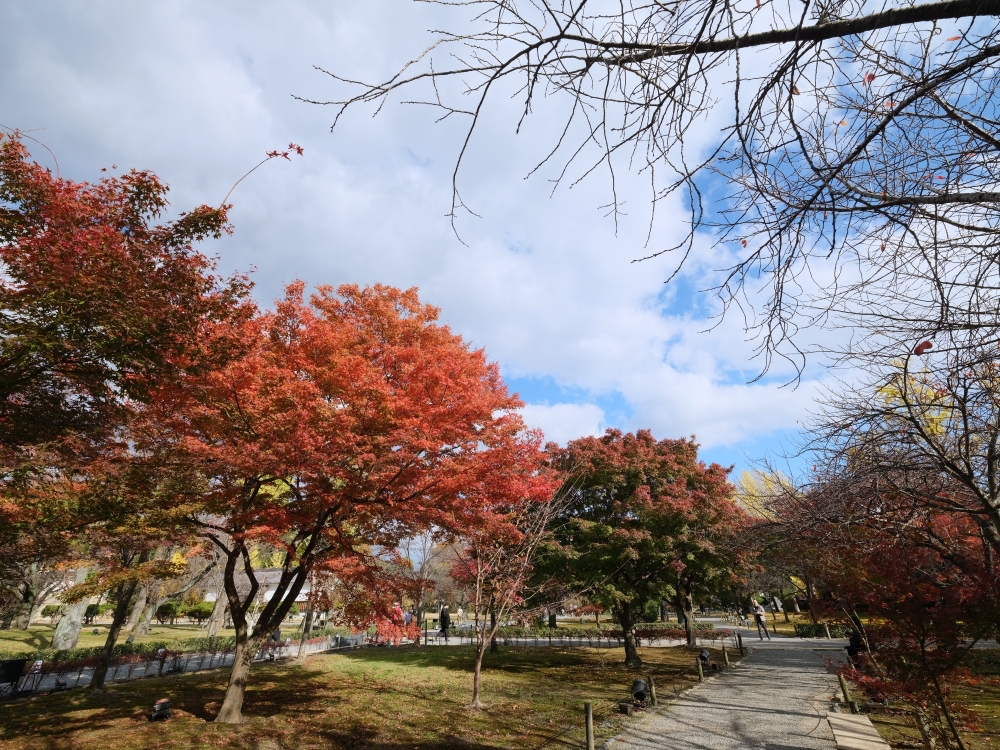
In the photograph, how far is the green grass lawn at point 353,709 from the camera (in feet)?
28.1

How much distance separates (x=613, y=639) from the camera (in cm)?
2878

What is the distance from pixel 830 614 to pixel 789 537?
445 centimetres

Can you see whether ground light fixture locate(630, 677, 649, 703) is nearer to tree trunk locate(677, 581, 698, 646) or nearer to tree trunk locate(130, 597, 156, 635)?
tree trunk locate(677, 581, 698, 646)

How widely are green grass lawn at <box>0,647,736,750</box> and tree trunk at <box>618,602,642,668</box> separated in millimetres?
436

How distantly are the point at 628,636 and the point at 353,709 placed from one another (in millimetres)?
10859

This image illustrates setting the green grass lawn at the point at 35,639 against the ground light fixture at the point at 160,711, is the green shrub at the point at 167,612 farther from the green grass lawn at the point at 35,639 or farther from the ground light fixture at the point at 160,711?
the ground light fixture at the point at 160,711

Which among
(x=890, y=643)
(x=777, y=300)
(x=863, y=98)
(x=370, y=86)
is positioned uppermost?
(x=863, y=98)

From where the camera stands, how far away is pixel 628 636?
18031 millimetres

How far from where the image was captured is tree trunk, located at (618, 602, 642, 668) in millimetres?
17672

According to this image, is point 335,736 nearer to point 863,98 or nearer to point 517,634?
point 863,98

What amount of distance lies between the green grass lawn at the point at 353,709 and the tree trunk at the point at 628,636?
17.1 inches

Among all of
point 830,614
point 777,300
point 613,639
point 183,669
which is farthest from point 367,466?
point 613,639

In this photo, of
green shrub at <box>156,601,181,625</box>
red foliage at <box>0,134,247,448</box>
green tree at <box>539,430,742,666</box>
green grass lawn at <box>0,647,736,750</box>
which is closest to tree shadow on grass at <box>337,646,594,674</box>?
green grass lawn at <box>0,647,736,750</box>

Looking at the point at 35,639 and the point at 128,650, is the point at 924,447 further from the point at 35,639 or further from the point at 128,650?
→ the point at 35,639
